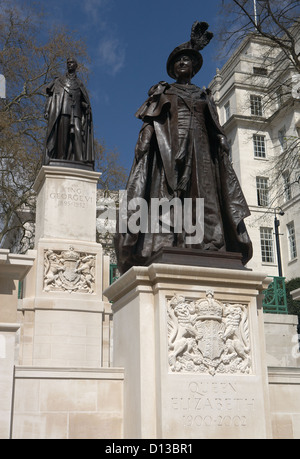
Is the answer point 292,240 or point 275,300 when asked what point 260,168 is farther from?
point 275,300

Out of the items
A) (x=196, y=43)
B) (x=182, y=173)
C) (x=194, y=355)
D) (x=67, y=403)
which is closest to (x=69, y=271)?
(x=182, y=173)

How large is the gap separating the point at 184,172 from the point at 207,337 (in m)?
2.03

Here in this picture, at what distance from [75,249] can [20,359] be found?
260cm

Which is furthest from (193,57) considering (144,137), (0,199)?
(0,199)

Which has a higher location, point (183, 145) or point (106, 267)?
point (106, 267)

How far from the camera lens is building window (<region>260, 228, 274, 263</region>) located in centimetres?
4938

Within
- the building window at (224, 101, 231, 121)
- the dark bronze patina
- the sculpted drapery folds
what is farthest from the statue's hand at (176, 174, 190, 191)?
the building window at (224, 101, 231, 121)

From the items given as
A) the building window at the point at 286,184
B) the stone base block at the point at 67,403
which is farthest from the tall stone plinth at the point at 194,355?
the building window at the point at 286,184

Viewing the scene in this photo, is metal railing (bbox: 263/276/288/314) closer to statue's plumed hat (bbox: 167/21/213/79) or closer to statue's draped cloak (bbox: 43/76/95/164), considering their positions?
statue's draped cloak (bbox: 43/76/95/164)

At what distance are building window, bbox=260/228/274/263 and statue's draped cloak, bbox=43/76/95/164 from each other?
36.6 metres

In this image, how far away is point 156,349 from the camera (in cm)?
579

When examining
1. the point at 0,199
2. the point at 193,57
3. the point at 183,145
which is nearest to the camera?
the point at 183,145

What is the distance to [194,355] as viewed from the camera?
19.2ft

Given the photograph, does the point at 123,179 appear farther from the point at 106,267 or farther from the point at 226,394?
the point at 226,394
